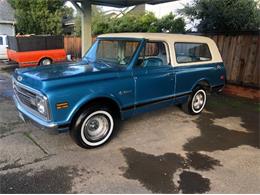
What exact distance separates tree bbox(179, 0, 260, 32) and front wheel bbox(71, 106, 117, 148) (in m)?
6.58

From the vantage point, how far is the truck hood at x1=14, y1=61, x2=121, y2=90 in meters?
3.60

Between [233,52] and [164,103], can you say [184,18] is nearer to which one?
[233,52]

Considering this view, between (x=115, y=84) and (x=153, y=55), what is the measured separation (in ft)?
4.91

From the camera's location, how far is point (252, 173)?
11.7ft

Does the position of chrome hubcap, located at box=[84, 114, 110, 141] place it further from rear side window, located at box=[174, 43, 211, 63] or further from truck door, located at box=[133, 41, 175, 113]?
rear side window, located at box=[174, 43, 211, 63]

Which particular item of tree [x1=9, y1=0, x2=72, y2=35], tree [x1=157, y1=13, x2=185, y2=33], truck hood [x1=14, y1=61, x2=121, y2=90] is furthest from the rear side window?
tree [x1=9, y1=0, x2=72, y2=35]

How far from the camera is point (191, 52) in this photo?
5.65m

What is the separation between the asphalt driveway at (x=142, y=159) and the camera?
317cm

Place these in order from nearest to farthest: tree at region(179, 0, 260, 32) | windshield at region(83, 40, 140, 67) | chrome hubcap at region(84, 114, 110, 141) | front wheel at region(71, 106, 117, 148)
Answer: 1. front wheel at region(71, 106, 117, 148)
2. chrome hubcap at region(84, 114, 110, 141)
3. windshield at region(83, 40, 140, 67)
4. tree at region(179, 0, 260, 32)

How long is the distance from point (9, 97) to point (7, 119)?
200cm

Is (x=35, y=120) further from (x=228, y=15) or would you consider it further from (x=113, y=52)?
(x=228, y=15)

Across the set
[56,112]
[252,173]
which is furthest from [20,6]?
[252,173]

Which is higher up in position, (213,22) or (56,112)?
(213,22)

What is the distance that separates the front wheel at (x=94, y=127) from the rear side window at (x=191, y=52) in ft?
6.66
